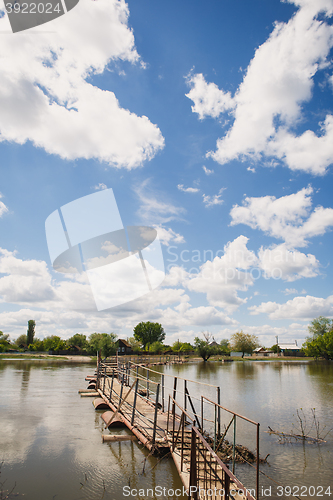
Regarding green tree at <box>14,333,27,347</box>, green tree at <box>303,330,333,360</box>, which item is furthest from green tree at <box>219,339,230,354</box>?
green tree at <box>14,333,27,347</box>

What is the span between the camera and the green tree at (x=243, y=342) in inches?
3770

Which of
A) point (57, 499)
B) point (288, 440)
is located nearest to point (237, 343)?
point (288, 440)

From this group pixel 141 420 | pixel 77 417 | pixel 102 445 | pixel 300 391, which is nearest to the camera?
pixel 102 445

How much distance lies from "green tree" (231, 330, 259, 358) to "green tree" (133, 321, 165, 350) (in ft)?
78.0

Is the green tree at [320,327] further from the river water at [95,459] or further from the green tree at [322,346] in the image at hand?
the river water at [95,459]

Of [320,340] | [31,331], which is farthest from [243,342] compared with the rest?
[31,331]

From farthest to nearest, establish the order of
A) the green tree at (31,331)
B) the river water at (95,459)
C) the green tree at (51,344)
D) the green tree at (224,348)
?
the green tree at (31,331)
the green tree at (51,344)
the green tree at (224,348)
the river water at (95,459)

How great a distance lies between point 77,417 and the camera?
1368cm

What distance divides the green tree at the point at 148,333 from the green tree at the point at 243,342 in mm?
23789

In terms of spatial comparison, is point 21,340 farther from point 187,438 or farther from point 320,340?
point 187,438

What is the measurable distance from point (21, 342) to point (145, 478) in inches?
5520

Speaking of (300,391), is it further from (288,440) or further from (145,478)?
(145,478)

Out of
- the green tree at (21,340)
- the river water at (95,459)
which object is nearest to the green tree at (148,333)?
the green tree at (21,340)

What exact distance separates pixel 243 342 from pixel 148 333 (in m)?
31.0
